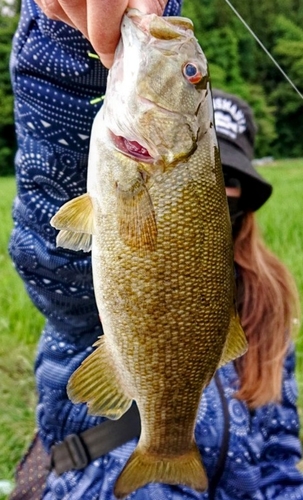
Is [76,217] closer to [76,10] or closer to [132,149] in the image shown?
[132,149]

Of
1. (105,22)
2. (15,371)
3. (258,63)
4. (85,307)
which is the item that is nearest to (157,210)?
(105,22)

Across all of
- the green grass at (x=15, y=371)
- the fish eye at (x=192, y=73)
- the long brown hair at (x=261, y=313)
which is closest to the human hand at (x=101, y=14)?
the fish eye at (x=192, y=73)

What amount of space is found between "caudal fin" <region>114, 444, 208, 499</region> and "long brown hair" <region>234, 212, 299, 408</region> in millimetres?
575

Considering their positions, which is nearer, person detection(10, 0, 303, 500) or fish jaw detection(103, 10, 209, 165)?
fish jaw detection(103, 10, 209, 165)

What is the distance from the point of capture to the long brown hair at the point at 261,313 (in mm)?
1891

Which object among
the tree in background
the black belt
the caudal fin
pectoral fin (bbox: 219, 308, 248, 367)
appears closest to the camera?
pectoral fin (bbox: 219, 308, 248, 367)

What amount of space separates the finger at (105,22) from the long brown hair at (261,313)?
1.16 meters

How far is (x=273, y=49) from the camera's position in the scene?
33.5 metres

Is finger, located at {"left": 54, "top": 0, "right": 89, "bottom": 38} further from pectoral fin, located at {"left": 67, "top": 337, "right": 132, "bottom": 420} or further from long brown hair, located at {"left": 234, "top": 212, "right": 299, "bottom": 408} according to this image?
long brown hair, located at {"left": 234, "top": 212, "right": 299, "bottom": 408}

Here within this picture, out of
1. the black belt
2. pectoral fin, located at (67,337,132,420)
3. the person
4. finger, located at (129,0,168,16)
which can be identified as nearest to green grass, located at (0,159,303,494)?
the person

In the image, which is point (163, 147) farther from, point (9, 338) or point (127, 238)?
point (9, 338)

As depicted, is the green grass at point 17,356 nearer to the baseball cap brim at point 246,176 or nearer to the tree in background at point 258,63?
the baseball cap brim at point 246,176

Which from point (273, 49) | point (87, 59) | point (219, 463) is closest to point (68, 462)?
point (219, 463)

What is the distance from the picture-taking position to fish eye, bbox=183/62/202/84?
1.03m
